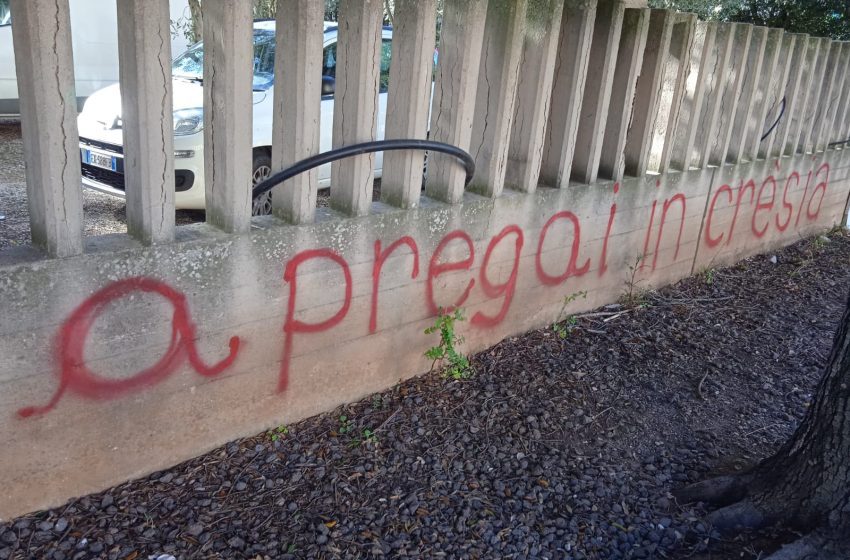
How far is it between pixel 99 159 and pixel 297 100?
325cm

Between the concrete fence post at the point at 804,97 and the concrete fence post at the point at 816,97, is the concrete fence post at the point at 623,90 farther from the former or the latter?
the concrete fence post at the point at 816,97

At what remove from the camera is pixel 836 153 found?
26.2 ft

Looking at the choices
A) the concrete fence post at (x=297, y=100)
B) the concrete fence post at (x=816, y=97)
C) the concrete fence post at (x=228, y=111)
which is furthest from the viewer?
the concrete fence post at (x=816, y=97)

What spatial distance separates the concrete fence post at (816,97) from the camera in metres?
7.06

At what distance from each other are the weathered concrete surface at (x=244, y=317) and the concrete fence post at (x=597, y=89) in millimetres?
195

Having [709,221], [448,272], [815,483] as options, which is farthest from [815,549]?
[709,221]

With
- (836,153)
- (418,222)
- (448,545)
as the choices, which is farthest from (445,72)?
(836,153)

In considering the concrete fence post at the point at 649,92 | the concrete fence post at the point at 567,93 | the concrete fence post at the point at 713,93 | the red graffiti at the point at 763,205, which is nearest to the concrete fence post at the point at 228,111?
the concrete fence post at the point at 567,93

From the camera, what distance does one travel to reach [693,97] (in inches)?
215

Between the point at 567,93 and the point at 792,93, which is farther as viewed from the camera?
the point at 792,93

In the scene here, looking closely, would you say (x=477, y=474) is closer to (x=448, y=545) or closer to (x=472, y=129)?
(x=448, y=545)

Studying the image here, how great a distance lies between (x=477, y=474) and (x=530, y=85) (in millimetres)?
2277

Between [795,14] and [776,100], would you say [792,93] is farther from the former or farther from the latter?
[795,14]

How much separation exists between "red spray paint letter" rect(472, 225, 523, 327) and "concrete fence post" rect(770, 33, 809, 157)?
3.83m
